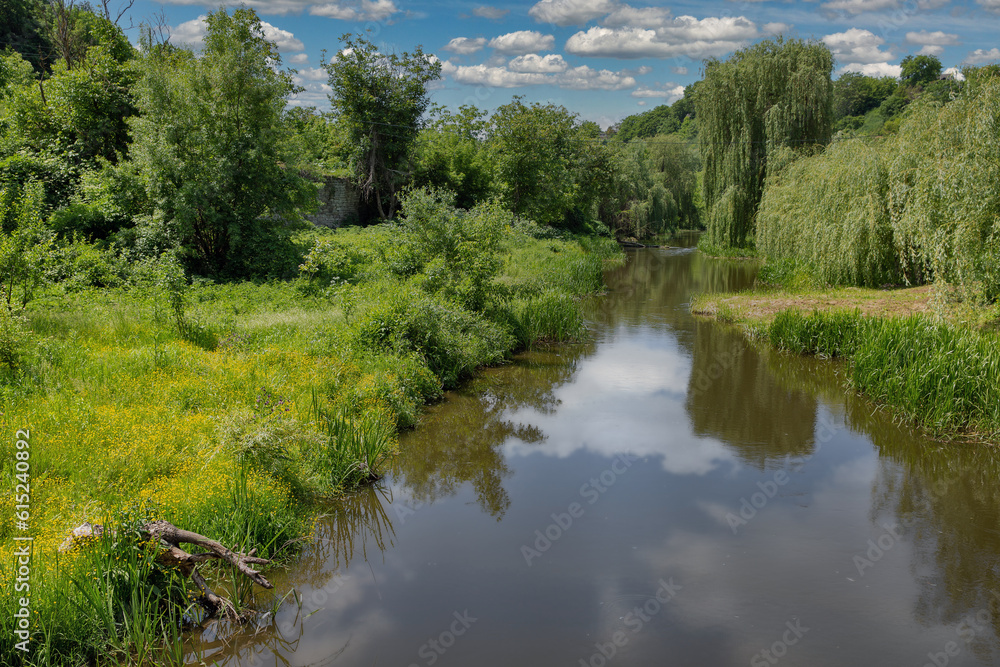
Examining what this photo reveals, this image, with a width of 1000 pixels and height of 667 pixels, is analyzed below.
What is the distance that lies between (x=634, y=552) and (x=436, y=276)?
27.4 ft

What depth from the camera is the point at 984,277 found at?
11.4 m

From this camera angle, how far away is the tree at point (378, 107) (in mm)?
26797

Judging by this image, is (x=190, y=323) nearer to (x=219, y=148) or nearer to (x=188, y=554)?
(x=188, y=554)

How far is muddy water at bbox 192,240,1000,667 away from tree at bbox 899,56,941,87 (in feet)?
191

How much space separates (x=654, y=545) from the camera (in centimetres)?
671

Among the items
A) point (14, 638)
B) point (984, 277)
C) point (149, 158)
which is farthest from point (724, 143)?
point (14, 638)

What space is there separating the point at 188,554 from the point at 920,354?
10.4 meters

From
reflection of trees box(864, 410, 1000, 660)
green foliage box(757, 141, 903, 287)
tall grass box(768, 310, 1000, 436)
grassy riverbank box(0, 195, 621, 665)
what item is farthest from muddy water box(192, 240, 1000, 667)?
green foliage box(757, 141, 903, 287)

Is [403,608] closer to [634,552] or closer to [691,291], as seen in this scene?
[634,552]

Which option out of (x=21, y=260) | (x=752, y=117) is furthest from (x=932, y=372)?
(x=752, y=117)

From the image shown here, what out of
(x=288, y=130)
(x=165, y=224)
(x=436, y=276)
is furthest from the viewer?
(x=288, y=130)

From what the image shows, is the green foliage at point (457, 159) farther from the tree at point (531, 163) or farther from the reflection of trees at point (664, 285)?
the reflection of trees at point (664, 285)

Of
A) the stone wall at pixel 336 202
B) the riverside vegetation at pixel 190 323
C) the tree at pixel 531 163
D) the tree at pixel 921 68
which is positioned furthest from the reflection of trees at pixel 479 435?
the tree at pixel 921 68

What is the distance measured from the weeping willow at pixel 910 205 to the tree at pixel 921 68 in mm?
43202
